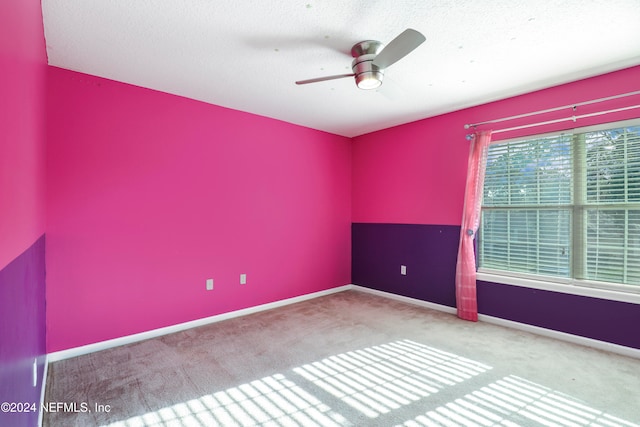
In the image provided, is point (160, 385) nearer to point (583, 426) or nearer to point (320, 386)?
point (320, 386)

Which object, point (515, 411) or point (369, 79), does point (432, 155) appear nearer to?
point (369, 79)

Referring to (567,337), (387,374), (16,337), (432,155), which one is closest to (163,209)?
(16,337)

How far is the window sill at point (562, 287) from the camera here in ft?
8.20

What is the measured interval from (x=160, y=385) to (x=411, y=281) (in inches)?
119

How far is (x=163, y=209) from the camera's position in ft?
9.75

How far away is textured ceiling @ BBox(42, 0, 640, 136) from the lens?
5.93 ft

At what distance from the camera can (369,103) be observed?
11.0 ft

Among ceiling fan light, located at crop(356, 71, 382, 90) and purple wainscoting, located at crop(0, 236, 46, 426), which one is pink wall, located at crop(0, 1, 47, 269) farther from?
ceiling fan light, located at crop(356, 71, 382, 90)

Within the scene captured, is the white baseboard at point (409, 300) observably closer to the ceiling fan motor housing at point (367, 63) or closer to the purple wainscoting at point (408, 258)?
the purple wainscoting at point (408, 258)

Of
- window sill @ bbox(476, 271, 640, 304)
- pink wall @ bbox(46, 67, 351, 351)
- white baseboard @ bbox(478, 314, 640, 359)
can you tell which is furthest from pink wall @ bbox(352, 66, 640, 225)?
white baseboard @ bbox(478, 314, 640, 359)

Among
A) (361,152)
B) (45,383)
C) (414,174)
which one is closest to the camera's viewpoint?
(45,383)

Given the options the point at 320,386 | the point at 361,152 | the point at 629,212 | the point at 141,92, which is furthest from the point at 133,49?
the point at 629,212

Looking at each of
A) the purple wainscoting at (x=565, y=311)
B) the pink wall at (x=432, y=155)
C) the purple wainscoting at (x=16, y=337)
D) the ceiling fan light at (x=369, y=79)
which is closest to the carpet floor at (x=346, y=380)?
the purple wainscoting at (x=565, y=311)

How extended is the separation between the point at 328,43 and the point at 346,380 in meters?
2.43
